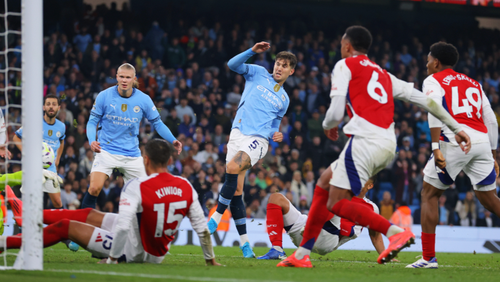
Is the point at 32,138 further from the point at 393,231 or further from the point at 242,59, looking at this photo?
the point at 242,59

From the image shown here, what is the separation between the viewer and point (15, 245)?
4.65 metres

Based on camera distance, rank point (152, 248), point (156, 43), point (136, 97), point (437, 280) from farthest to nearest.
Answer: point (156, 43), point (136, 97), point (152, 248), point (437, 280)

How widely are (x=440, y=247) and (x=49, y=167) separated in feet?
29.1

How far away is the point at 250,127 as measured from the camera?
7227mm

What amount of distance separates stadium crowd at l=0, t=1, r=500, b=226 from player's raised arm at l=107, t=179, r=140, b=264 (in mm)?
7968

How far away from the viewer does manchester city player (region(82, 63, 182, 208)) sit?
724cm

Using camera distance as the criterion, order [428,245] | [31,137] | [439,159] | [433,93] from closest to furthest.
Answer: [31,137]
[439,159]
[433,93]
[428,245]

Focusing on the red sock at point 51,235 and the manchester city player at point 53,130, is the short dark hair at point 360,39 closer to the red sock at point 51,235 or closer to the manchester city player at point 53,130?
the red sock at point 51,235

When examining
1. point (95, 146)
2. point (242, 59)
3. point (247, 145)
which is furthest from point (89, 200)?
point (242, 59)

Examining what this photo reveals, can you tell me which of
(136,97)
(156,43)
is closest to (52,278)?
(136,97)

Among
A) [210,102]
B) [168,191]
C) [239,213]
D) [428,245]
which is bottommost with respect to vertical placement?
[428,245]

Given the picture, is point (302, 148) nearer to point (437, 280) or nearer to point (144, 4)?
point (144, 4)

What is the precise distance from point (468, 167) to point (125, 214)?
3694 mm

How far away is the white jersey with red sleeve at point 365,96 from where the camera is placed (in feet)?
15.6
